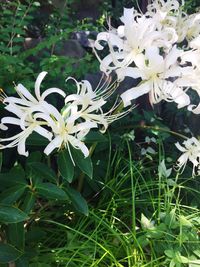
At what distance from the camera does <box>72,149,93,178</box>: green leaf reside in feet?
3.85

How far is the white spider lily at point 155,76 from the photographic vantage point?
101 centimetres

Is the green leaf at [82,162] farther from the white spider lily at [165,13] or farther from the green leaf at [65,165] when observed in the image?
the white spider lily at [165,13]

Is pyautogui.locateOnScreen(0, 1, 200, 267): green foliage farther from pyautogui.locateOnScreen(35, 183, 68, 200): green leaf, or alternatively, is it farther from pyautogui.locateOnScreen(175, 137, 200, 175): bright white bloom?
pyautogui.locateOnScreen(175, 137, 200, 175): bright white bloom

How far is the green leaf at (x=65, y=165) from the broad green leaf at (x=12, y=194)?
5.1 inches

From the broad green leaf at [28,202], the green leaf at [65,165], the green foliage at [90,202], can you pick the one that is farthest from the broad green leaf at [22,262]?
the green leaf at [65,165]

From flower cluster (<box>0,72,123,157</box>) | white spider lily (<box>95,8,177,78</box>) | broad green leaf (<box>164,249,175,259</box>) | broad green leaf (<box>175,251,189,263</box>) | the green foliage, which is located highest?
white spider lily (<box>95,8,177,78</box>)

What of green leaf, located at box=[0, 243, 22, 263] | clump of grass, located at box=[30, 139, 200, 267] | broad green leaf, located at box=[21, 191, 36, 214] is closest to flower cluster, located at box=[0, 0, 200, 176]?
broad green leaf, located at box=[21, 191, 36, 214]

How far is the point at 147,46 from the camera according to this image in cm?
103

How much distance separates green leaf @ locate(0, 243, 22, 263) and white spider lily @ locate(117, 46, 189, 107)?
1.61 ft

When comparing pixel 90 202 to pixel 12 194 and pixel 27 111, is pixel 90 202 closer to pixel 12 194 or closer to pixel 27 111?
pixel 12 194

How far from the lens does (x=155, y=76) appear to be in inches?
41.1

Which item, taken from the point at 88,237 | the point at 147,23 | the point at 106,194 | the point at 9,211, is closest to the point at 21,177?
the point at 9,211

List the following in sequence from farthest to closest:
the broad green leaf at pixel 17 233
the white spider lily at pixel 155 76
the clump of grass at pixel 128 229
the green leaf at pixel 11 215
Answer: the clump of grass at pixel 128 229, the broad green leaf at pixel 17 233, the green leaf at pixel 11 215, the white spider lily at pixel 155 76

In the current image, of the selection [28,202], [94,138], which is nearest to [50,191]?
[28,202]
